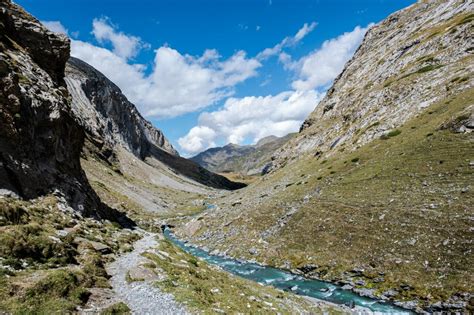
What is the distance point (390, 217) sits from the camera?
37438 mm

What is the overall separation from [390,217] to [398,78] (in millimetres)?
73552

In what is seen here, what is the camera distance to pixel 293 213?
51.8 m

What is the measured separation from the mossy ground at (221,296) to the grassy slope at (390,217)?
9.89 m

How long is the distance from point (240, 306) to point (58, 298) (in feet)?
39.5

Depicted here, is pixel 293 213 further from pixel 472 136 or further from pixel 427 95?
pixel 427 95

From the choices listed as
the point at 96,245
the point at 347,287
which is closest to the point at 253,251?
the point at 347,287

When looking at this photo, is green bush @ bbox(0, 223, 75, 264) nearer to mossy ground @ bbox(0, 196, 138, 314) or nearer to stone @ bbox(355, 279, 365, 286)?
mossy ground @ bbox(0, 196, 138, 314)

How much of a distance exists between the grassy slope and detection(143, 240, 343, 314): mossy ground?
989cm

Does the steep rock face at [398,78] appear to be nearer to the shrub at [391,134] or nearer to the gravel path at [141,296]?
the shrub at [391,134]

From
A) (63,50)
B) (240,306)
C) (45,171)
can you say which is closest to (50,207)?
(45,171)

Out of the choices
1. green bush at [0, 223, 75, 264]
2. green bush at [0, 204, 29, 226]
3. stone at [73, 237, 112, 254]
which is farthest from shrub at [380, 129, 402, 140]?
green bush at [0, 204, 29, 226]

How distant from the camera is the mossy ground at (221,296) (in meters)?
21.1

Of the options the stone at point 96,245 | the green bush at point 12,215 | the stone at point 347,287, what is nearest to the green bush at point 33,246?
the green bush at point 12,215

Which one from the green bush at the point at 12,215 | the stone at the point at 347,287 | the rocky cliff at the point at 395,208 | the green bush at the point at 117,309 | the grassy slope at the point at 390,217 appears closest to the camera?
the green bush at the point at 117,309
